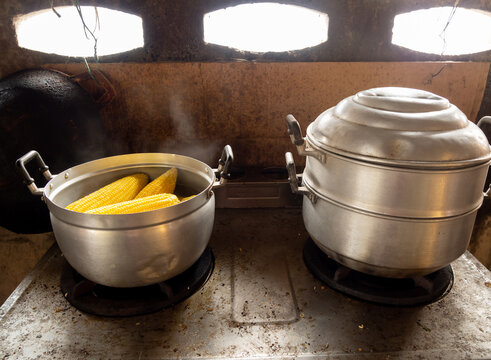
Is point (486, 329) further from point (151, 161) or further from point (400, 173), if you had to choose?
point (151, 161)

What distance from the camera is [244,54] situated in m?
2.05

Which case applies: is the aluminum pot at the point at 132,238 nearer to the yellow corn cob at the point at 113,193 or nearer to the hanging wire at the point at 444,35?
the yellow corn cob at the point at 113,193

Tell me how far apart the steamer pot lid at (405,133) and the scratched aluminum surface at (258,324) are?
0.63 meters

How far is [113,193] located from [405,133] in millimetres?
1228

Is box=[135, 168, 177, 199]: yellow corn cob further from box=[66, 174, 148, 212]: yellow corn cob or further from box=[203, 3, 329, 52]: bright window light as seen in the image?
box=[203, 3, 329, 52]: bright window light

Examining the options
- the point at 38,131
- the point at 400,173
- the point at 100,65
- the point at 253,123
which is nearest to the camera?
the point at 400,173

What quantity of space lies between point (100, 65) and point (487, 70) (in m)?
2.48

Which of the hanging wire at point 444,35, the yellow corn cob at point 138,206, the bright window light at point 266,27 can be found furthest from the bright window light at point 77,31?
the hanging wire at point 444,35

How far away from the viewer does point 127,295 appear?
1389 millimetres

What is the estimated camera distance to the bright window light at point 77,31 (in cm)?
202

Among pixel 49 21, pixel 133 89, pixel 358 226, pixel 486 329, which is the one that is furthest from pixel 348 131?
pixel 49 21

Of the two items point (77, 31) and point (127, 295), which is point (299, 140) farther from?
point (77, 31)

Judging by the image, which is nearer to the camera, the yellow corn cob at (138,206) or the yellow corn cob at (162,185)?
the yellow corn cob at (138,206)

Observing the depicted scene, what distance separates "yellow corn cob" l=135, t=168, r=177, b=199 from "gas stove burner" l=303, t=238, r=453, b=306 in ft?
2.60
